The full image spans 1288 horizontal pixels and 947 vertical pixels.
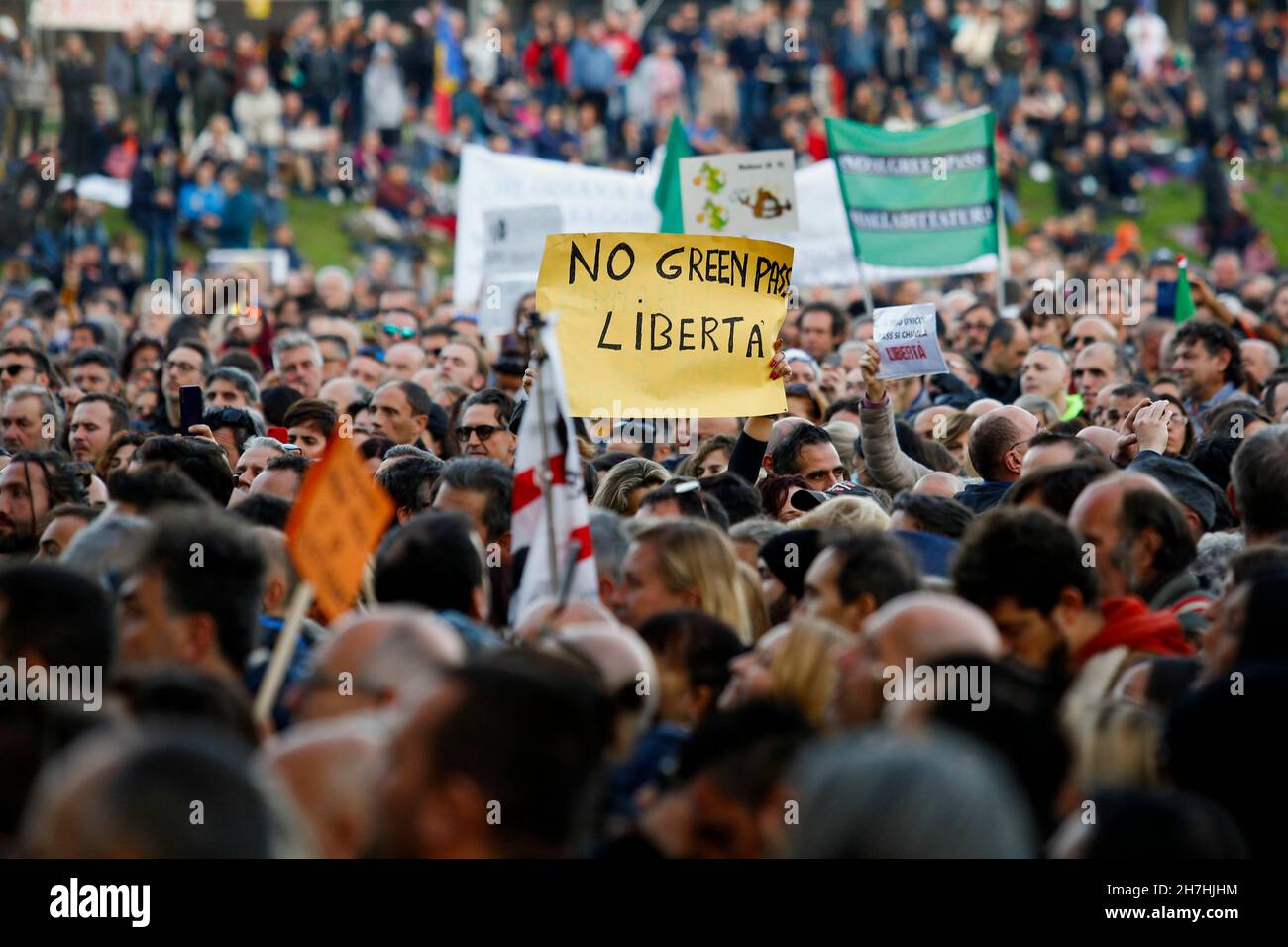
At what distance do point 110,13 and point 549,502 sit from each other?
93.0ft

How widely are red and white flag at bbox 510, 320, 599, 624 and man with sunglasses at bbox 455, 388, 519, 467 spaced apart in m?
3.21

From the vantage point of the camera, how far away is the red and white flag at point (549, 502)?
5961 mm

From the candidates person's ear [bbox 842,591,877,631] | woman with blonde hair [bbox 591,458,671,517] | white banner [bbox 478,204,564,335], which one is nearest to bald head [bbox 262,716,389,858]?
person's ear [bbox 842,591,877,631]

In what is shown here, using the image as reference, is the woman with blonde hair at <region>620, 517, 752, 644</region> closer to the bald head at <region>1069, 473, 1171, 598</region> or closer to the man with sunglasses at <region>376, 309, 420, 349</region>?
the bald head at <region>1069, 473, 1171, 598</region>

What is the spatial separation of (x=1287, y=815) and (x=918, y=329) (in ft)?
17.7

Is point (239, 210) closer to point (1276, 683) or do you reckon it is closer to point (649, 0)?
point (649, 0)

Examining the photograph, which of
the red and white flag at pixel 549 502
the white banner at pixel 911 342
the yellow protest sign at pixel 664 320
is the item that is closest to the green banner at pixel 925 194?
the white banner at pixel 911 342

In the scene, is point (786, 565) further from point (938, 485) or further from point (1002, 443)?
point (1002, 443)

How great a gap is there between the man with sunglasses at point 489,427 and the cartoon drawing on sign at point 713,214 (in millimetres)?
3995

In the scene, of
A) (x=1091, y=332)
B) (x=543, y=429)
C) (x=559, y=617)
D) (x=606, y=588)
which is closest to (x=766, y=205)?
(x=1091, y=332)

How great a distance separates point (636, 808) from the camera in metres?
4.55

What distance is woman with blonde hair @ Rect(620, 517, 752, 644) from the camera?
592 cm

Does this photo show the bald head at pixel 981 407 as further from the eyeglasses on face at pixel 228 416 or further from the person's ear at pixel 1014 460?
the eyeglasses on face at pixel 228 416
